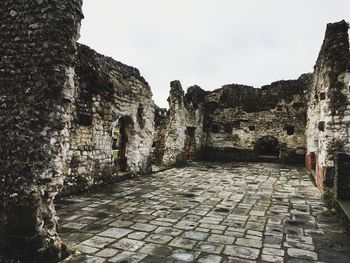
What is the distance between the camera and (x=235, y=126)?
16578 mm

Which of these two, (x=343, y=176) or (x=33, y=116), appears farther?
(x=343, y=176)

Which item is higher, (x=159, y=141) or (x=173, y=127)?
(x=173, y=127)

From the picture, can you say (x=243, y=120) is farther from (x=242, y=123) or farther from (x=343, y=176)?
(x=343, y=176)

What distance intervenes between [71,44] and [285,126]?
13.6 metres

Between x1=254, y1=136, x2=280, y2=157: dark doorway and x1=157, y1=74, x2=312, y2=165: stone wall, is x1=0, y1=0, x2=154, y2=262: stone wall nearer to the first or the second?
x1=157, y1=74, x2=312, y2=165: stone wall

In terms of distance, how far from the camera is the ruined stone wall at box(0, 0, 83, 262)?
11.6 ft

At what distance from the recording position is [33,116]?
12.0ft

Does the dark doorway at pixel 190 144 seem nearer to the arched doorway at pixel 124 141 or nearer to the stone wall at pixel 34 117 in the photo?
the arched doorway at pixel 124 141

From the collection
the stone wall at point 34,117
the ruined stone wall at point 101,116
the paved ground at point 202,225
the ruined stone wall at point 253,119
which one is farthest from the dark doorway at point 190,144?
the stone wall at point 34,117

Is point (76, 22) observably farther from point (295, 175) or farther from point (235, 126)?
point (235, 126)

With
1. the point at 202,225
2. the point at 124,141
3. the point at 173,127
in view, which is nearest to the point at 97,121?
the point at 124,141

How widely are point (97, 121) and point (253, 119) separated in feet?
33.6

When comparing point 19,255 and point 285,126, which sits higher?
point 285,126

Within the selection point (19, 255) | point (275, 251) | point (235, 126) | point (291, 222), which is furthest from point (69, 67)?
point (235, 126)
